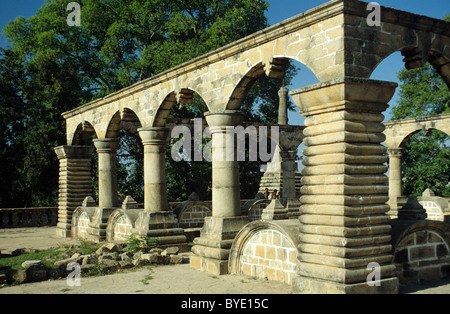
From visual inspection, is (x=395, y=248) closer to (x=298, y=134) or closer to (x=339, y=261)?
(x=339, y=261)

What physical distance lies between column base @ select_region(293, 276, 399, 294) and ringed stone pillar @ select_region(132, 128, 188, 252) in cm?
544

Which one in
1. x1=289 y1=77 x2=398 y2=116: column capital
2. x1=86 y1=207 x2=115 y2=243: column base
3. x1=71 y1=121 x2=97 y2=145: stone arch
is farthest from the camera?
x1=71 y1=121 x2=97 y2=145: stone arch

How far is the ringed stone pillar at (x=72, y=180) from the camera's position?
16719 mm

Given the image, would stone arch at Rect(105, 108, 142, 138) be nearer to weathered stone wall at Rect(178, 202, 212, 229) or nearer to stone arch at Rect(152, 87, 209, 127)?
stone arch at Rect(152, 87, 209, 127)

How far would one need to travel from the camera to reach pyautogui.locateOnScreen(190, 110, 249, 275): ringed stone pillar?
9.23 meters

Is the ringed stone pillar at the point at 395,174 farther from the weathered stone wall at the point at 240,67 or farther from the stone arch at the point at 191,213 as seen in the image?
the weathered stone wall at the point at 240,67

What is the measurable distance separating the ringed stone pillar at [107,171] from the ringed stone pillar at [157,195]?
2.89 m

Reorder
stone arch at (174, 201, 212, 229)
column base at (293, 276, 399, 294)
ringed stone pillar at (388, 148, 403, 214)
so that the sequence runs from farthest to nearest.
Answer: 1. ringed stone pillar at (388, 148, 403, 214)
2. stone arch at (174, 201, 212, 229)
3. column base at (293, 276, 399, 294)

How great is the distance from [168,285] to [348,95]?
4162 millimetres

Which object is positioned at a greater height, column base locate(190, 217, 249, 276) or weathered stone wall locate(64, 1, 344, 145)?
weathered stone wall locate(64, 1, 344, 145)

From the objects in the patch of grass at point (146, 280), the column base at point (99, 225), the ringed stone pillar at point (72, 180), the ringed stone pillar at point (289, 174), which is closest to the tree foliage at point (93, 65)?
the ringed stone pillar at point (289, 174)

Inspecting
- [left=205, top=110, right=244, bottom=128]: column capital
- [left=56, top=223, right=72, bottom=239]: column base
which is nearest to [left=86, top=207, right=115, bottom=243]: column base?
[left=56, top=223, right=72, bottom=239]: column base

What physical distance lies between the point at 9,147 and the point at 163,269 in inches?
659

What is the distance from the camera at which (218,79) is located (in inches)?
376
